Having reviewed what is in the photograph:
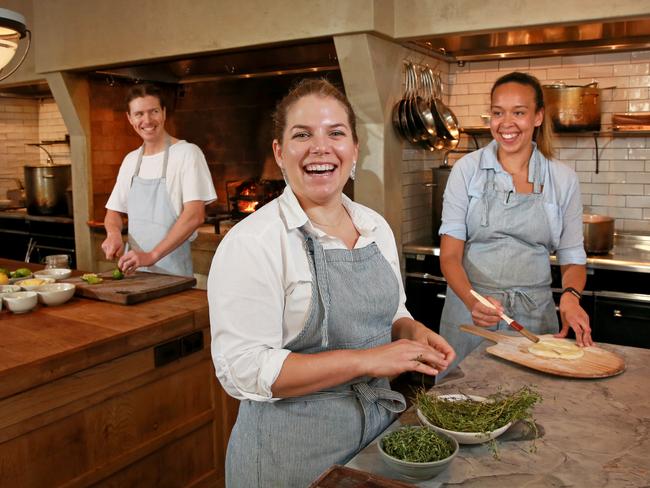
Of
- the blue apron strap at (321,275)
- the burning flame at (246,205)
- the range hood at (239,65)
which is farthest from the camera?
the burning flame at (246,205)

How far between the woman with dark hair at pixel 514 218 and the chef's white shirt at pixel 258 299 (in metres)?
1.30

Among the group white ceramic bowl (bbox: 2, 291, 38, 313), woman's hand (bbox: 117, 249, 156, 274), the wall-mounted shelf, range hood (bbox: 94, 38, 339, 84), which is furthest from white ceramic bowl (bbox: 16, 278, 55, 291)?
the wall-mounted shelf

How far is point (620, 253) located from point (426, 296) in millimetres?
1325

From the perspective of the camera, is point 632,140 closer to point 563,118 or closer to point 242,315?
point 563,118

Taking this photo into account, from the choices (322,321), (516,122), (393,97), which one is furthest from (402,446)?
(393,97)

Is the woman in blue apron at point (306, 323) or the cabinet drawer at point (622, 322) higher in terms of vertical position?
the woman in blue apron at point (306, 323)

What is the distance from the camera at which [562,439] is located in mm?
1585

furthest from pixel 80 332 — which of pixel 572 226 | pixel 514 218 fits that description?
pixel 572 226

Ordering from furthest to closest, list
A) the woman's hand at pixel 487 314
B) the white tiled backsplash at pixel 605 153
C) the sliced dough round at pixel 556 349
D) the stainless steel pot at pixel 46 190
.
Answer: the stainless steel pot at pixel 46 190 < the white tiled backsplash at pixel 605 153 < the woman's hand at pixel 487 314 < the sliced dough round at pixel 556 349

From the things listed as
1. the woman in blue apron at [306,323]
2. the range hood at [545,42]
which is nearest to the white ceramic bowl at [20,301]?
the woman in blue apron at [306,323]

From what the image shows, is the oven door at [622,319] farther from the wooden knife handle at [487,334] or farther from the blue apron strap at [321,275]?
the blue apron strap at [321,275]

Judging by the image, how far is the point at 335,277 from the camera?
1760 mm

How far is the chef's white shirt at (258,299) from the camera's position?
1566 mm

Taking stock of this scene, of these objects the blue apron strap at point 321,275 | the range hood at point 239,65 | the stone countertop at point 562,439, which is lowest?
the stone countertop at point 562,439
